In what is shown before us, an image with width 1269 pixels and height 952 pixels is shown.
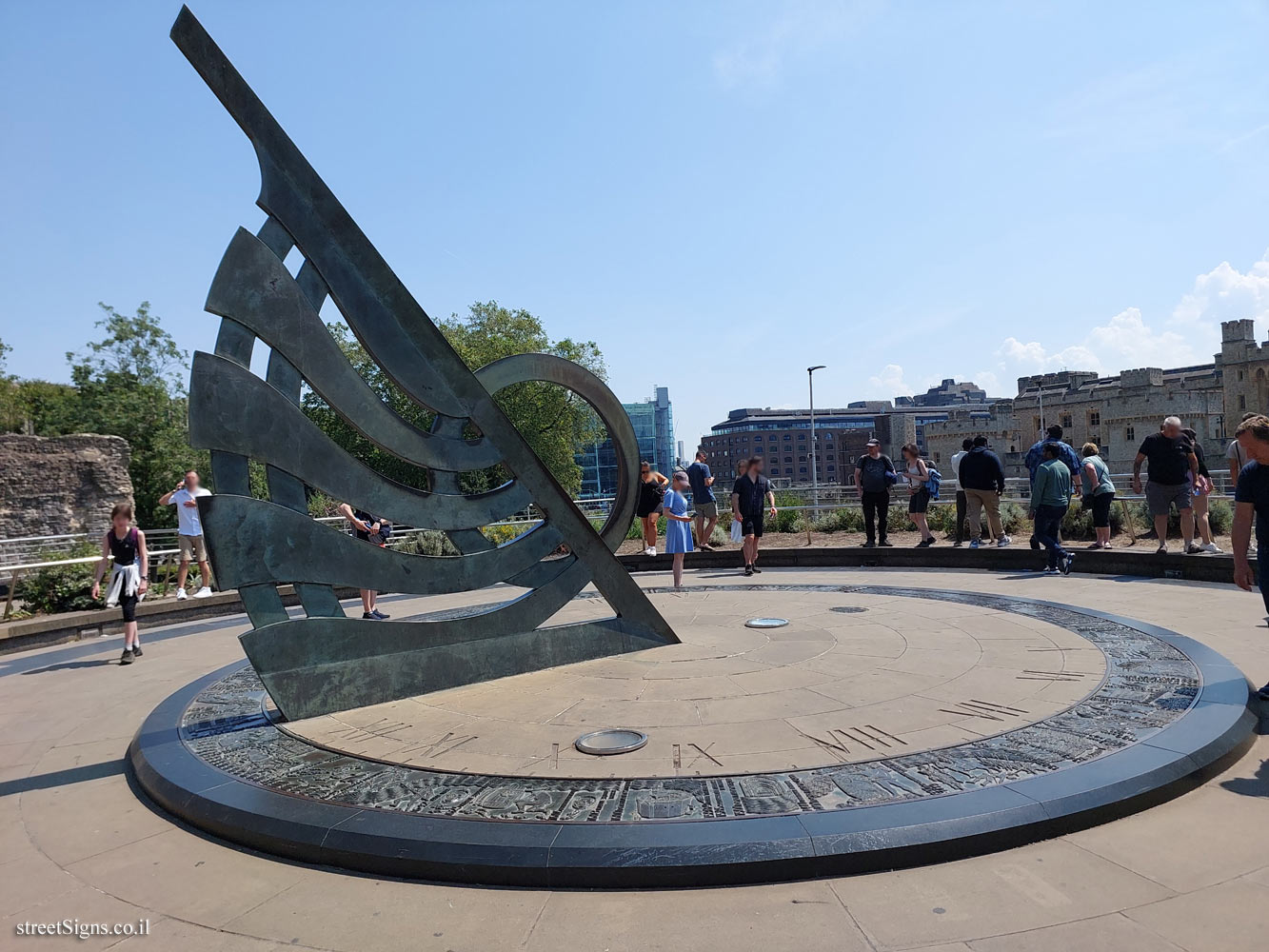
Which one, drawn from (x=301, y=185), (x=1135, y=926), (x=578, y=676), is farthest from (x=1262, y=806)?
(x=301, y=185)

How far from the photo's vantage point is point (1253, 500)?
5.21 meters

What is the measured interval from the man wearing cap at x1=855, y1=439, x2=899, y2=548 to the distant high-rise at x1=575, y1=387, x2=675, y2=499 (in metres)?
90.0

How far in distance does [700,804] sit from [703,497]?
10.7 meters

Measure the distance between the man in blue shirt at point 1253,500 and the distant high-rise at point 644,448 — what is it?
3883 inches

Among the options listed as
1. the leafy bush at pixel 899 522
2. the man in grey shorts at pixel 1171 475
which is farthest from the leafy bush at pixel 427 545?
the man in grey shorts at pixel 1171 475

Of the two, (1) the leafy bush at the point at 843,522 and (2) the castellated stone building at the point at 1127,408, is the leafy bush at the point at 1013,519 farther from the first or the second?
(2) the castellated stone building at the point at 1127,408

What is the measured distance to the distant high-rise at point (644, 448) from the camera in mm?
117250

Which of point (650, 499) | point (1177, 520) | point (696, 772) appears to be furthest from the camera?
point (1177, 520)

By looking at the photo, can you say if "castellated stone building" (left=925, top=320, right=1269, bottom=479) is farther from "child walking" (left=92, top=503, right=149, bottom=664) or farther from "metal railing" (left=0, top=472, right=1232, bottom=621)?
"child walking" (left=92, top=503, right=149, bottom=664)

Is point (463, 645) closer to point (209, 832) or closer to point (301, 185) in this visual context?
point (209, 832)

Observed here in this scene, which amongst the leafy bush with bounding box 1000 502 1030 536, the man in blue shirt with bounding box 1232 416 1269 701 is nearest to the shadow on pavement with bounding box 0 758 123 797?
the man in blue shirt with bounding box 1232 416 1269 701

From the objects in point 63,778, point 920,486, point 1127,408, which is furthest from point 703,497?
point 1127,408

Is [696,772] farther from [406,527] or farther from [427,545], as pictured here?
[406,527]

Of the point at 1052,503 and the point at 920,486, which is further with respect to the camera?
the point at 920,486
